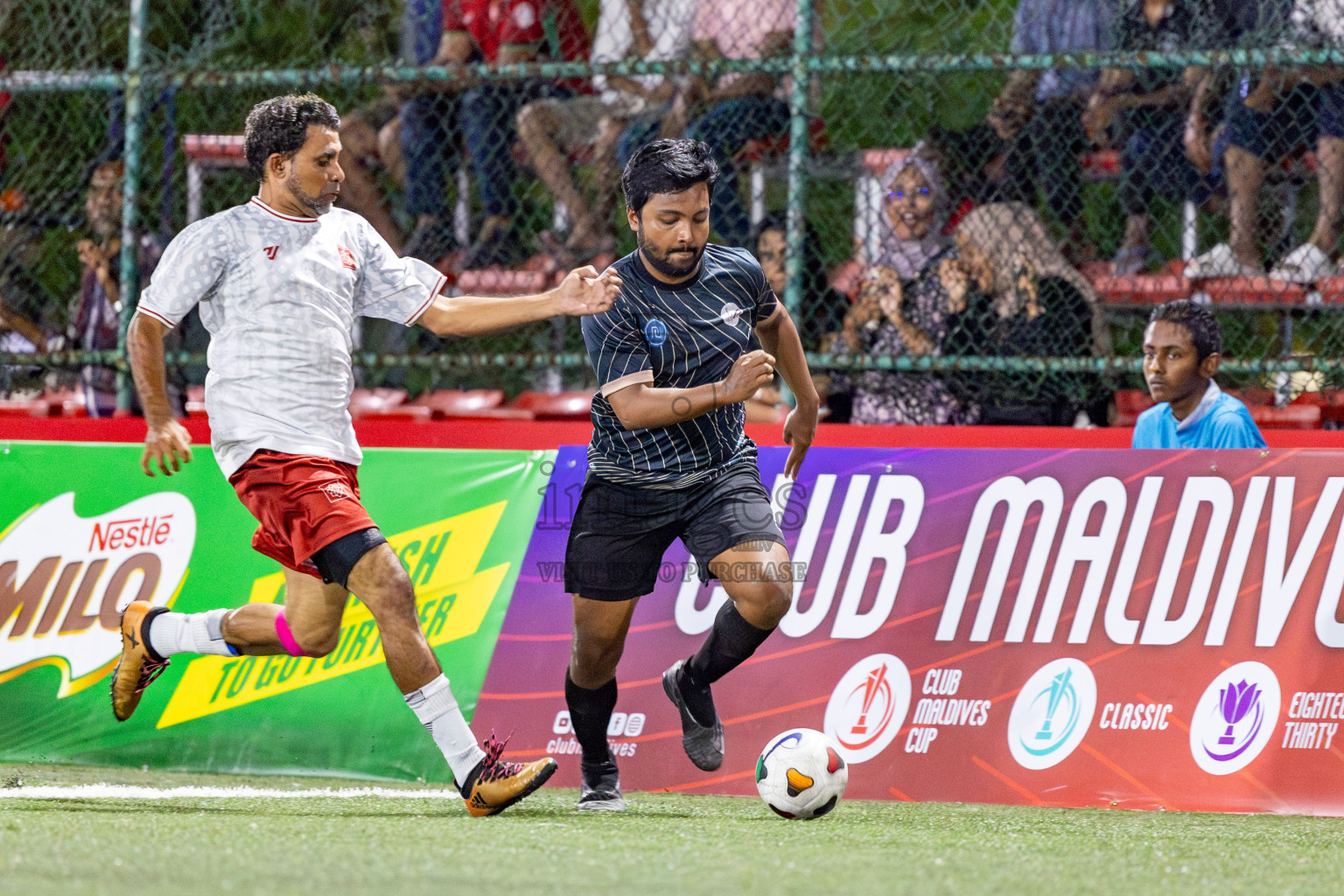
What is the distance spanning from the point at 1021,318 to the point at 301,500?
10.6ft

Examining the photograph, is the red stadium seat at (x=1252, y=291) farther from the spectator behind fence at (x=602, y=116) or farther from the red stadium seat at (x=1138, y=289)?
the spectator behind fence at (x=602, y=116)

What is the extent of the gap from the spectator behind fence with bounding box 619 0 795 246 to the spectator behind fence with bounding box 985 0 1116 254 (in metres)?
0.99

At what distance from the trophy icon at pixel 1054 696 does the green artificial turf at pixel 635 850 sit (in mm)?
331

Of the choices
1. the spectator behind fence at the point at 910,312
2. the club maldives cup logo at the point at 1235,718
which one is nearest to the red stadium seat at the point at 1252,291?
the spectator behind fence at the point at 910,312

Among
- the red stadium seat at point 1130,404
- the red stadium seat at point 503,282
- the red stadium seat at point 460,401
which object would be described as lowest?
the red stadium seat at point 460,401

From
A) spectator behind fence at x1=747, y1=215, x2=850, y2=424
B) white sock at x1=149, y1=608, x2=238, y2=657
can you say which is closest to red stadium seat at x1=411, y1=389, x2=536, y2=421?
spectator behind fence at x1=747, y1=215, x2=850, y2=424

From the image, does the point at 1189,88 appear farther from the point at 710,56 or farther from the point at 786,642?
the point at 786,642

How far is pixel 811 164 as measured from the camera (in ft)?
23.5

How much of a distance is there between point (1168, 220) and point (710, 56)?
218 centimetres

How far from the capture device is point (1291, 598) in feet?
17.9

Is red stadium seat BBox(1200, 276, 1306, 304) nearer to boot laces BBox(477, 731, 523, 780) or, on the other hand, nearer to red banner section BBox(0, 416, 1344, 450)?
red banner section BBox(0, 416, 1344, 450)

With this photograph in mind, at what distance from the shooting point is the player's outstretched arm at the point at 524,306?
14.8 feet

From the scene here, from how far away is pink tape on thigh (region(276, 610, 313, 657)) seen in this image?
16.7ft

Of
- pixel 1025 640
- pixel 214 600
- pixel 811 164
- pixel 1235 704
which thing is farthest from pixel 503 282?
pixel 1235 704
